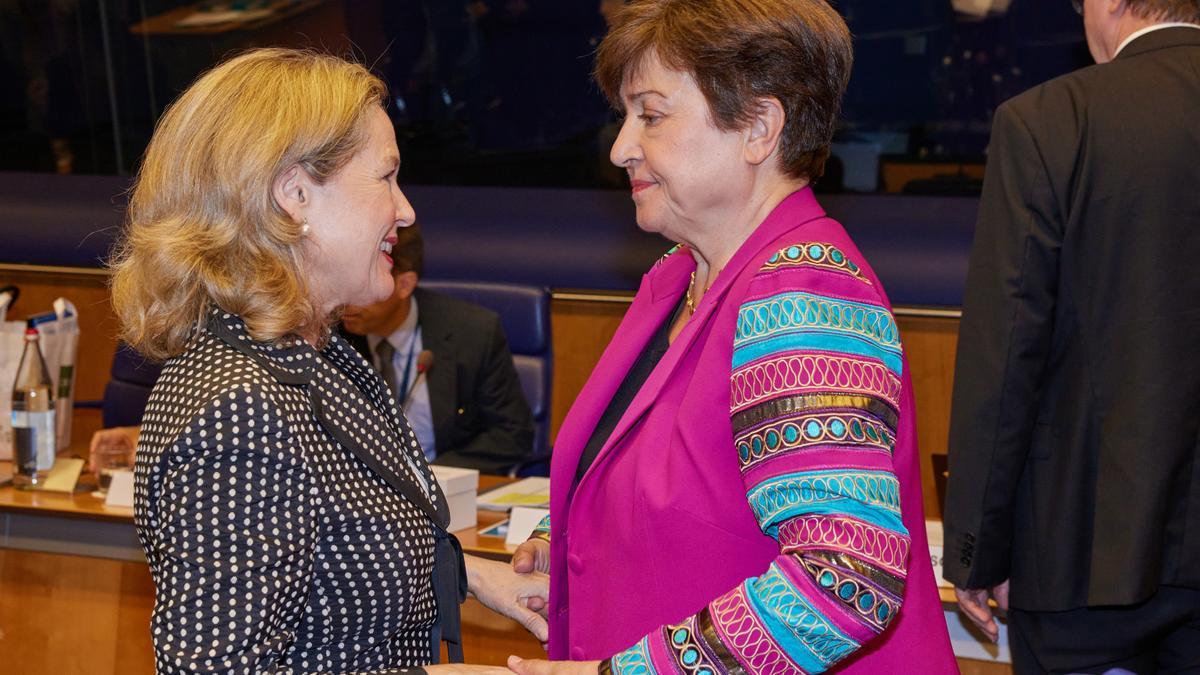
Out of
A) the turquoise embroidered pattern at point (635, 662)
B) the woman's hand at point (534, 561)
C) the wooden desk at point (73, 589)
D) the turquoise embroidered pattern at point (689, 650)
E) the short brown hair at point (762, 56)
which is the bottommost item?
the wooden desk at point (73, 589)

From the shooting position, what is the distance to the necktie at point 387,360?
12.4 ft

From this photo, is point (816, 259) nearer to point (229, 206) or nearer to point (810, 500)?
point (810, 500)

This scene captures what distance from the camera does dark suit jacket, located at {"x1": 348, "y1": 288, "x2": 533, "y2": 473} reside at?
3787 millimetres

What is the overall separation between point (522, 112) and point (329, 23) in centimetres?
108

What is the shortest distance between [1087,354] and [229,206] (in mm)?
1531

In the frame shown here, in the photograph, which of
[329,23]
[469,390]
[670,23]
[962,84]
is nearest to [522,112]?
[329,23]

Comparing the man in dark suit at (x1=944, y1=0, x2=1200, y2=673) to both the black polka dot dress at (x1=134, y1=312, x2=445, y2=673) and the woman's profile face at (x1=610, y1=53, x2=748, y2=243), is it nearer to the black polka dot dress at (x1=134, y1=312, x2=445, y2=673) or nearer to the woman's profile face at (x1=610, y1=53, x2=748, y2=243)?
the woman's profile face at (x1=610, y1=53, x2=748, y2=243)

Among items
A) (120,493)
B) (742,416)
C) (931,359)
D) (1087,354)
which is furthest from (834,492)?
(931,359)

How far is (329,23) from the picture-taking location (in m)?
6.38

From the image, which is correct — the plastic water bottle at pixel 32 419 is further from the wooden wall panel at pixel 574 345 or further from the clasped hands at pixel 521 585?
the clasped hands at pixel 521 585

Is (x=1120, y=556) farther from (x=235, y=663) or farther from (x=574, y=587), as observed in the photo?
(x=235, y=663)

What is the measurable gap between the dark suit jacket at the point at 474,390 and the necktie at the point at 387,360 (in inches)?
2.4

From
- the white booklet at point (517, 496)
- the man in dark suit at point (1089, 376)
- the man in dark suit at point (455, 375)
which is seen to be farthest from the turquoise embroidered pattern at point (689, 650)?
the man in dark suit at point (455, 375)

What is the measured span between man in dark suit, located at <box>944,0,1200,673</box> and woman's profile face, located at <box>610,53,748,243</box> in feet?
3.11
